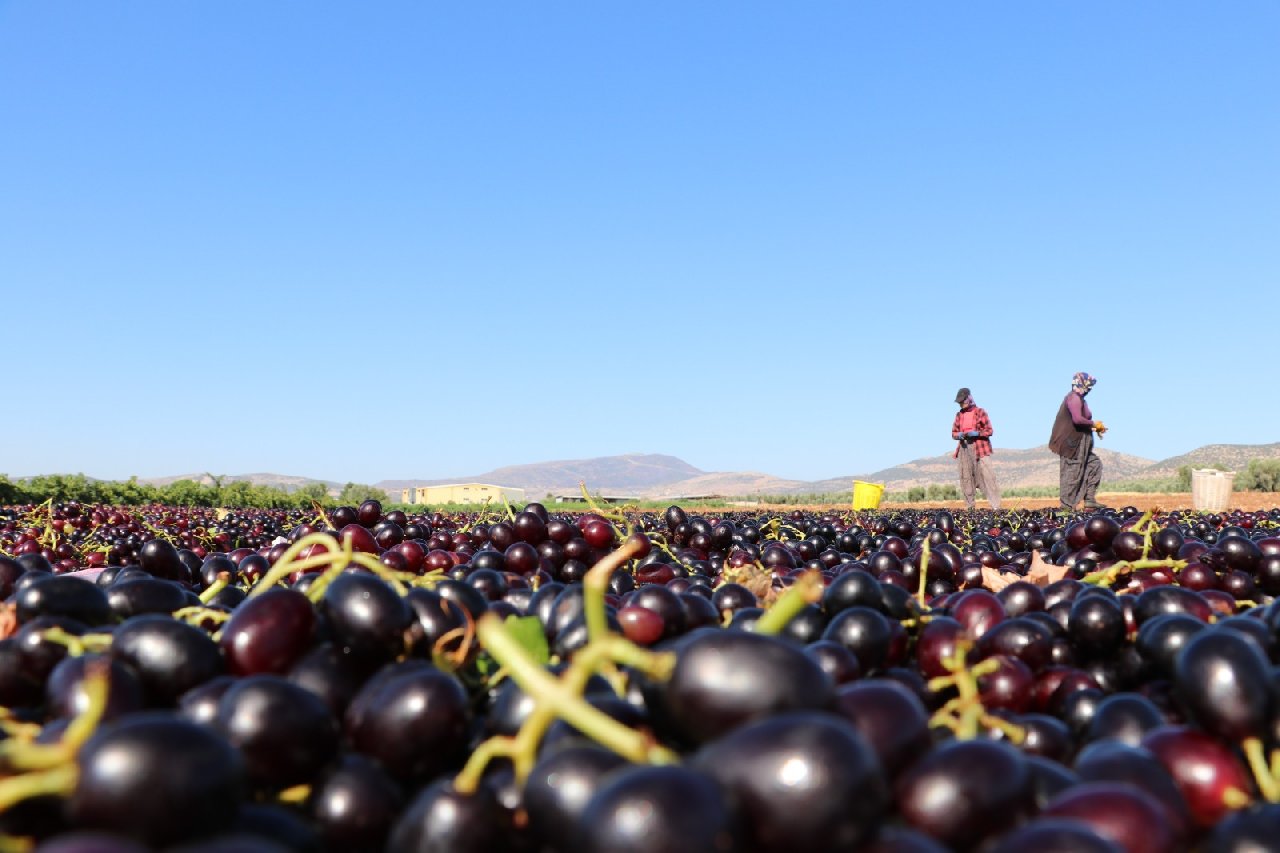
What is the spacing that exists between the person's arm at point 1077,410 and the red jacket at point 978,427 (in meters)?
2.51

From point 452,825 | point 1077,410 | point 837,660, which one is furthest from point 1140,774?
point 1077,410

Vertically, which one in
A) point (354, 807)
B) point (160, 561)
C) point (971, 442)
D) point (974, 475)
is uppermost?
point (971, 442)

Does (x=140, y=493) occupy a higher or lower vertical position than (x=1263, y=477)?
lower

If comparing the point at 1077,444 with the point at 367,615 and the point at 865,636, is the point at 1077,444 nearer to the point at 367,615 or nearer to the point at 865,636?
the point at 865,636

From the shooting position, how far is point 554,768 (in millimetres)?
1049

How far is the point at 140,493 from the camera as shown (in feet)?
66.0

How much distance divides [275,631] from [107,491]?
20382 millimetres

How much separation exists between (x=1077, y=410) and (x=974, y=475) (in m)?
3.64

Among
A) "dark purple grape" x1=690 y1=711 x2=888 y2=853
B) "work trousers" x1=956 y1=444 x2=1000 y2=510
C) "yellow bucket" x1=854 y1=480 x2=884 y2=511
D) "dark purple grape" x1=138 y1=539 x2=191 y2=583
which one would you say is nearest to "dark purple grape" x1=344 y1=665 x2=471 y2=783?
"dark purple grape" x1=690 y1=711 x2=888 y2=853

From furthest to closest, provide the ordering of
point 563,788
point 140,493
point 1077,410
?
point 140,493, point 1077,410, point 563,788

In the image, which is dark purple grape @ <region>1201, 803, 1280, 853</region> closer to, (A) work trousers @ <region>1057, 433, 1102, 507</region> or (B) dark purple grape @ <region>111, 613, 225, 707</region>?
(B) dark purple grape @ <region>111, 613, 225, 707</region>

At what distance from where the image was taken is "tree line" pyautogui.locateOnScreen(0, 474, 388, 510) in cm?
1733

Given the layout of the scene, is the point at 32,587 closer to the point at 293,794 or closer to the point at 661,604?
the point at 293,794

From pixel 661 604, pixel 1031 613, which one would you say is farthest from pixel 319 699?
pixel 1031 613
